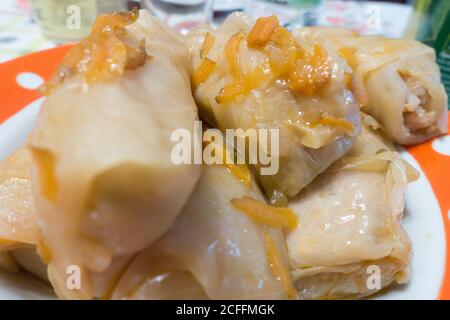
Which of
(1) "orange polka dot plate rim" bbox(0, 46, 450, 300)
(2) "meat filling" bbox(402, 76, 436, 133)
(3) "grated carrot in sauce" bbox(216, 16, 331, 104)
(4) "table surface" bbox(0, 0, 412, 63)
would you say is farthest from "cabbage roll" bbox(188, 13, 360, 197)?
(4) "table surface" bbox(0, 0, 412, 63)

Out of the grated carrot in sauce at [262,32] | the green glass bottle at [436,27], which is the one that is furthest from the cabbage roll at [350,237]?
the green glass bottle at [436,27]

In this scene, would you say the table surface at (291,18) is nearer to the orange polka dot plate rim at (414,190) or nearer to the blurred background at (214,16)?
the blurred background at (214,16)

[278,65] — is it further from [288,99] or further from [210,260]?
[210,260]

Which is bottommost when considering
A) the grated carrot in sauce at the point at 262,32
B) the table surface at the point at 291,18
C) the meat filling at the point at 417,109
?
the table surface at the point at 291,18

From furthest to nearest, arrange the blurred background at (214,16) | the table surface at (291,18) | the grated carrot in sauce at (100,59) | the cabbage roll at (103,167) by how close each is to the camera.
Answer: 1. the table surface at (291,18)
2. the blurred background at (214,16)
3. the grated carrot in sauce at (100,59)
4. the cabbage roll at (103,167)

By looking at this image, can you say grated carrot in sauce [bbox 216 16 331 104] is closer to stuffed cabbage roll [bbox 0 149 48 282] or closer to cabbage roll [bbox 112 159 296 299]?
cabbage roll [bbox 112 159 296 299]

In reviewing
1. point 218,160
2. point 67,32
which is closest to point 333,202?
point 218,160
